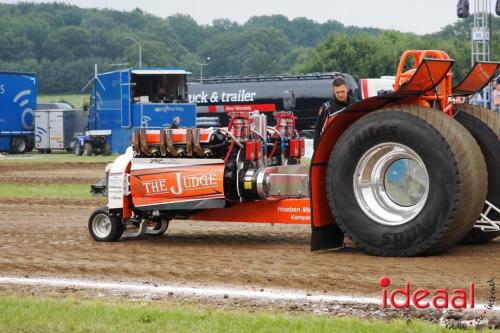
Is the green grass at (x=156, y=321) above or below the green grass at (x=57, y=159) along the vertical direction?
above

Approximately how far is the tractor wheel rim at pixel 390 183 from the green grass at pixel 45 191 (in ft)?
33.1

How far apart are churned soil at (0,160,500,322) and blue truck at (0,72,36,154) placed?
111ft

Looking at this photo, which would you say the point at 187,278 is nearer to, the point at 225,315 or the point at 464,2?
the point at 225,315

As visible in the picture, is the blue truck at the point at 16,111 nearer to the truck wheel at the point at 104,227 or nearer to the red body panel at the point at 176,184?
the truck wheel at the point at 104,227

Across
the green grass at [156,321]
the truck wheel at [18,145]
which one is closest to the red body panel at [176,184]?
the green grass at [156,321]

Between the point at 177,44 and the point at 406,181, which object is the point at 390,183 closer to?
the point at 406,181

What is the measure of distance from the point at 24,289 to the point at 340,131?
11.0 ft

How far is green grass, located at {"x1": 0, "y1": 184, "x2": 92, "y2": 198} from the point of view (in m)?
19.3

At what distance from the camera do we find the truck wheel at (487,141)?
32.8 ft

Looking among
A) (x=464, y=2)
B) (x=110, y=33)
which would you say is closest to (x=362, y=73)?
(x=464, y=2)

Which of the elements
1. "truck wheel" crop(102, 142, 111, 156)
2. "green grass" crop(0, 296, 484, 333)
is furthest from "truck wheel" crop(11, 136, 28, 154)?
"green grass" crop(0, 296, 484, 333)

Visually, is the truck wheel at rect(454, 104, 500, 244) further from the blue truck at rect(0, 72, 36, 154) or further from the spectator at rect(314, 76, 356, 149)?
the blue truck at rect(0, 72, 36, 154)

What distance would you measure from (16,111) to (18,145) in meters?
1.55

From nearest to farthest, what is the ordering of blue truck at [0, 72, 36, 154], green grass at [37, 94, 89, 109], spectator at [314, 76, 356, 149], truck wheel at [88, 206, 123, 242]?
spectator at [314, 76, 356, 149] < truck wheel at [88, 206, 123, 242] < blue truck at [0, 72, 36, 154] < green grass at [37, 94, 89, 109]
